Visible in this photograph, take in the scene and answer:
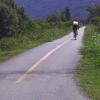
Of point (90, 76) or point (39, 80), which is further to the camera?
point (90, 76)

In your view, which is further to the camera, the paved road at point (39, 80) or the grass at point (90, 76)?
the grass at point (90, 76)

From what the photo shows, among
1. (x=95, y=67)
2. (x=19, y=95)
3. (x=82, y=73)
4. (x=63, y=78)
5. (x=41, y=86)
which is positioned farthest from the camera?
(x=95, y=67)

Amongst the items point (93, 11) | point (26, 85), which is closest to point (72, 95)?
point (26, 85)

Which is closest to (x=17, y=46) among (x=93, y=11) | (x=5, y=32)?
(x=5, y=32)

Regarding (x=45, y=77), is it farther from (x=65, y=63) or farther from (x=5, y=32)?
(x=5, y=32)

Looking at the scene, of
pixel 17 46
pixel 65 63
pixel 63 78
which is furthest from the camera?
pixel 17 46

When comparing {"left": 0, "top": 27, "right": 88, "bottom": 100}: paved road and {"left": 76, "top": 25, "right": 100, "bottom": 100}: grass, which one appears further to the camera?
{"left": 76, "top": 25, "right": 100, "bottom": 100}: grass

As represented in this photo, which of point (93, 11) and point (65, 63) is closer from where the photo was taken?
point (65, 63)

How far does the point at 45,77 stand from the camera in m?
15.2

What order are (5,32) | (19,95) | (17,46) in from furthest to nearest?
(5,32) → (17,46) → (19,95)

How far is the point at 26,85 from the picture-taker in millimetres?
13180

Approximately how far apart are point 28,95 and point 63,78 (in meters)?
3.61

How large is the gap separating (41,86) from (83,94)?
1742mm

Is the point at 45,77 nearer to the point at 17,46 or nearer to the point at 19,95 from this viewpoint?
the point at 19,95
